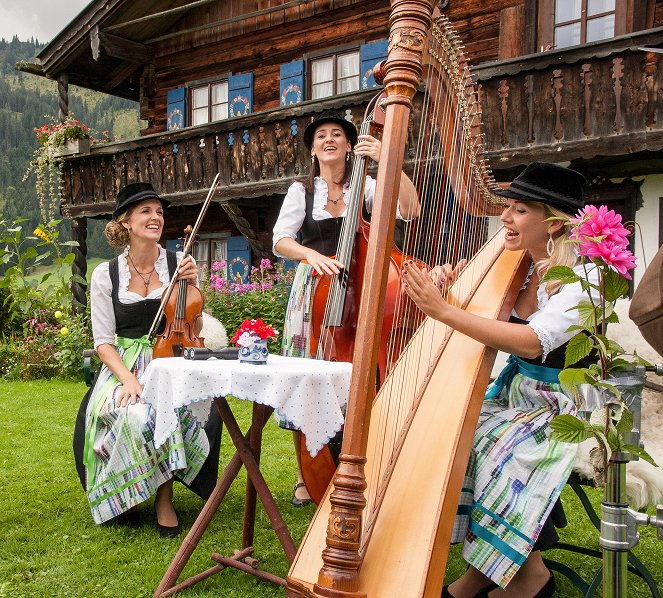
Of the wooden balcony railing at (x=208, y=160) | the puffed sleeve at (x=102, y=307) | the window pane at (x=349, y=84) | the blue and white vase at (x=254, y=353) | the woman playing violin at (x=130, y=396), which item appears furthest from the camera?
the window pane at (x=349, y=84)

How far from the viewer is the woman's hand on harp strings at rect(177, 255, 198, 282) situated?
11.4ft

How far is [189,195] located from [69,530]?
759 centimetres

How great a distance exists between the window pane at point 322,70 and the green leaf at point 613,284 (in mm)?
9837

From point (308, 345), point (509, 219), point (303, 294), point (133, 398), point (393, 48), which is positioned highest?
point (393, 48)

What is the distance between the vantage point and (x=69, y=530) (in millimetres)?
3432

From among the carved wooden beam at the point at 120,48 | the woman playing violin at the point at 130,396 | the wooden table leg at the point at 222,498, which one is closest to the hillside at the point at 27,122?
the carved wooden beam at the point at 120,48

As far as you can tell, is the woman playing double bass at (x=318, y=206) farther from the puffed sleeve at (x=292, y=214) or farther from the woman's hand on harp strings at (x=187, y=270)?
the woman's hand on harp strings at (x=187, y=270)

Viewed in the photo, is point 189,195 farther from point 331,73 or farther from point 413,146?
point 413,146

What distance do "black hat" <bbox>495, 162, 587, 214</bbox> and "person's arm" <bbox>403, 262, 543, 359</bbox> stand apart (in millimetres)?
479

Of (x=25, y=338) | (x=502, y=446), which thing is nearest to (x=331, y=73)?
(x=25, y=338)

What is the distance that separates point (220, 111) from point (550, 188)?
1066cm

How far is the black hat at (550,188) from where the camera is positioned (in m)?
2.39

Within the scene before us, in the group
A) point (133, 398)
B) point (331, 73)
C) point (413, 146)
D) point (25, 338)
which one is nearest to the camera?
point (133, 398)

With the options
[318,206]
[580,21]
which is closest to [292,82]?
[580,21]
